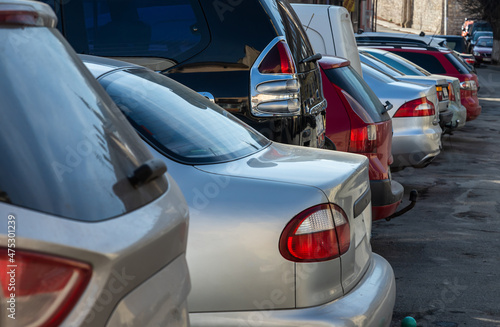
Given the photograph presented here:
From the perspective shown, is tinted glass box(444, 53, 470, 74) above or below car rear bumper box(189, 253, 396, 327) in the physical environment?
below

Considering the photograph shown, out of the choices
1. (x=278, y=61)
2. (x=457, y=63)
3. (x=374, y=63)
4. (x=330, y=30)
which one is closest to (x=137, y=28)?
(x=278, y=61)

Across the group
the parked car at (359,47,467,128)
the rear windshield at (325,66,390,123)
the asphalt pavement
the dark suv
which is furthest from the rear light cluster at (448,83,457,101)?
the dark suv

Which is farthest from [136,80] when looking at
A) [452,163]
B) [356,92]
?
[452,163]

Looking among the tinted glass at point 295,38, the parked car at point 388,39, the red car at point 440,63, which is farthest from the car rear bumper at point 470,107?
the tinted glass at point 295,38

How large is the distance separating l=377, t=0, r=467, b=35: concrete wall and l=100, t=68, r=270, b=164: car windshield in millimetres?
68251

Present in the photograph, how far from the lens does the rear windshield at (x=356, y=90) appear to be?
695cm

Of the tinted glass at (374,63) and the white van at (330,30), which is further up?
the white van at (330,30)

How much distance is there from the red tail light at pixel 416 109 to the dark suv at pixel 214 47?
519 centimetres

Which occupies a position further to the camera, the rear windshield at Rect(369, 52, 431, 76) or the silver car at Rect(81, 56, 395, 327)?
the rear windshield at Rect(369, 52, 431, 76)

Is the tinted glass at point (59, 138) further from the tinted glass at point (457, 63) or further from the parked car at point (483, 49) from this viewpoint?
the parked car at point (483, 49)

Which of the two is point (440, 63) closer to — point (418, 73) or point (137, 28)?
point (418, 73)

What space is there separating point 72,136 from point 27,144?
0.16m

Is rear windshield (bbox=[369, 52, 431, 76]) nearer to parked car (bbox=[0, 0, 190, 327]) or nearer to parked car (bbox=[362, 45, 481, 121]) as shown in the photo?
parked car (bbox=[362, 45, 481, 121])

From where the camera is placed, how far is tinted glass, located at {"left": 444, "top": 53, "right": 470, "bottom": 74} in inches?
653
